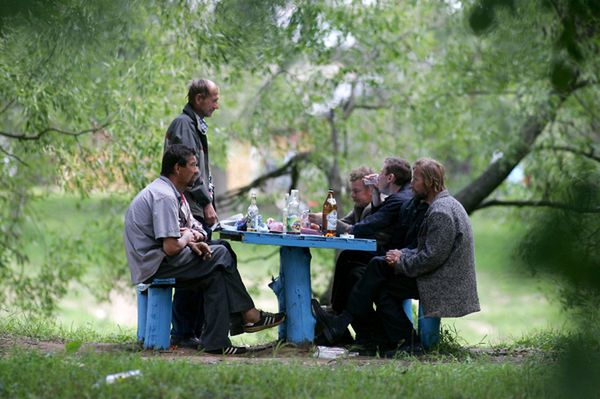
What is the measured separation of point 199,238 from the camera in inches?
271

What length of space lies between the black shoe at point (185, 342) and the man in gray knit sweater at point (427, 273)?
947 millimetres

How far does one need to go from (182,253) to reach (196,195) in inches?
29.6

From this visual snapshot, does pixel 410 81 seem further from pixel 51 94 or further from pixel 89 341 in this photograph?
pixel 89 341

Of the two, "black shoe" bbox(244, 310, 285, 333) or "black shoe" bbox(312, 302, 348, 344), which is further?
"black shoe" bbox(312, 302, 348, 344)

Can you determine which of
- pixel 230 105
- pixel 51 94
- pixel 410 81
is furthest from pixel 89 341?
pixel 410 81

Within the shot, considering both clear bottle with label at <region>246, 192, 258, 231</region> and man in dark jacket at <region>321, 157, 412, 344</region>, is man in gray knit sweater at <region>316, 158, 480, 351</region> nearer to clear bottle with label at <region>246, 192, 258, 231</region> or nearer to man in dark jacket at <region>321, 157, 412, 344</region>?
man in dark jacket at <region>321, 157, 412, 344</region>

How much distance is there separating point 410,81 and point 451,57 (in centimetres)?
90

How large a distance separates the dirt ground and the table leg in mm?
108

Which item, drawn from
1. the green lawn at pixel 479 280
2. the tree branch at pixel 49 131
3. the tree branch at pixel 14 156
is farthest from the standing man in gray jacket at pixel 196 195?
the tree branch at pixel 14 156

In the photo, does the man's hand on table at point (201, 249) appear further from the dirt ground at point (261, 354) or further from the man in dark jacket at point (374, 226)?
the man in dark jacket at point (374, 226)

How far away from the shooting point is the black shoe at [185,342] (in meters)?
7.22

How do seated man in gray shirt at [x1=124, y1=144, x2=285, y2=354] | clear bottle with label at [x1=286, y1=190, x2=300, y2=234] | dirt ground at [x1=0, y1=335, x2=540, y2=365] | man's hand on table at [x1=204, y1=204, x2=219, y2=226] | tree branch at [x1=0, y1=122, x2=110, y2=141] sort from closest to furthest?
dirt ground at [x1=0, y1=335, x2=540, y2=365]
seated man in gray shirt at [x1=124, y1=144, x2=285, y2=354]
clear bottle with label at [x1=286, y1=190, x2=300, y2=234]
man's hand on table at [x1=204, y1=204, x2=219, y2=226]
tree branch at [x1=0, y1=122, x2=110, y2=141]

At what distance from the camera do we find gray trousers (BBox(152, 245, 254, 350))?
6.75 m

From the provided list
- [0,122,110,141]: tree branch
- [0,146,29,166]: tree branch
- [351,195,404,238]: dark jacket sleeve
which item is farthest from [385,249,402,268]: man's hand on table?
[0,146,29,166]: tree branch
